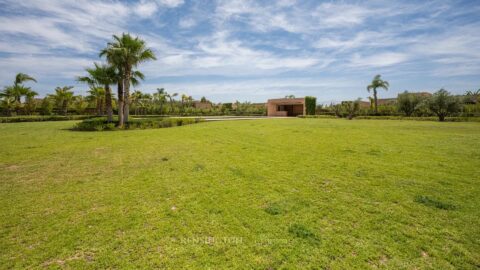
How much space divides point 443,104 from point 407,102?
749 centimetres

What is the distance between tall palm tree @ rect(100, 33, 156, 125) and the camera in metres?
17.8

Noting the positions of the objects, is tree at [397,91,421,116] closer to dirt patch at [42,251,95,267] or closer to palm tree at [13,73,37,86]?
dirt patch at [42,251,95,267]

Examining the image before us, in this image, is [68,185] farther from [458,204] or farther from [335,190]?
[458,204]

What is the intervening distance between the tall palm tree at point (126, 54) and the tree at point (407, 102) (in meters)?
35.6

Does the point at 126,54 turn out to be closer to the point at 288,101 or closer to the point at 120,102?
the point at 120,102

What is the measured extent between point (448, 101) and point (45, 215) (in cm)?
3576

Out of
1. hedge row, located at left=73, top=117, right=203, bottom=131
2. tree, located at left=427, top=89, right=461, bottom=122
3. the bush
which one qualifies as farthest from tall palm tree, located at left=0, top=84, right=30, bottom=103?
tree, located at left=427, top=89, right=461, bottom=122

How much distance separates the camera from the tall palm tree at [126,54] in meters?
17.8

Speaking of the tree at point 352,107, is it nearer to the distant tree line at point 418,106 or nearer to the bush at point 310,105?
the distant tree line at point 418,106

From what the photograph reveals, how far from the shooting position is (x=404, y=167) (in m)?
6.24

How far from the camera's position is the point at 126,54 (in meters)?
17.9

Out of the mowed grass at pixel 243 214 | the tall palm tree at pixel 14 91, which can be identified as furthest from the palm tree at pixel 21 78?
the mowed grass at pixel 243 214

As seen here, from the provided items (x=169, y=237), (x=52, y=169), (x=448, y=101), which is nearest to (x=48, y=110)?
(x=52, y=169)

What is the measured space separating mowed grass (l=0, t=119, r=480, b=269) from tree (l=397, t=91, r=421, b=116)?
1285 inches
